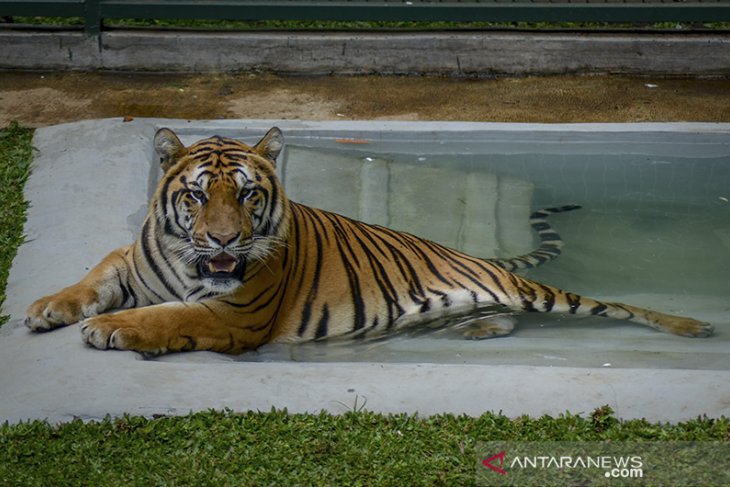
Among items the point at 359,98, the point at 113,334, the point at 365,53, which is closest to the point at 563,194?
the point at 359,98

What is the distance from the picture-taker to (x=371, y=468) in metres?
4.31

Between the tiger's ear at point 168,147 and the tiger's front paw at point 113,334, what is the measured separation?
797 millimetres

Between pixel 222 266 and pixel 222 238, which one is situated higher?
pixel 222 238

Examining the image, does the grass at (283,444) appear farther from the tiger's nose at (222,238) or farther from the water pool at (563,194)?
the water pool at (563,194)

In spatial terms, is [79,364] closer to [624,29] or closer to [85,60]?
[85,60]

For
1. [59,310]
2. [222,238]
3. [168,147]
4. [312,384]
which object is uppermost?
[168,147]

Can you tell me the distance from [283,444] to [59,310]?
1.30m

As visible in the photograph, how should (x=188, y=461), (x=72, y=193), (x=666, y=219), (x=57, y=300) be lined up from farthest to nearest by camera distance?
→ (x=666, y=219)
(x=72, y=193)
(x=57, y=300)
(x=188, y=461)

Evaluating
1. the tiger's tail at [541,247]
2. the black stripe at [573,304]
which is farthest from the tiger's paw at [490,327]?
the tiger's tail at [541,247]

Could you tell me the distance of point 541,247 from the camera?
22.1ft

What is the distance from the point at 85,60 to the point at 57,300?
4.49 m

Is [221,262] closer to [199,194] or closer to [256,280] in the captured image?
[256,280]

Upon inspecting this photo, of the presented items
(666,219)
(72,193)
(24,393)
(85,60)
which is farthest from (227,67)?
(24,393)

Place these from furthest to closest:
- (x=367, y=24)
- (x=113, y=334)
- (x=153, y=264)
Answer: (x=367, y=24), (x=153, y=264), (x=113, y=334)
